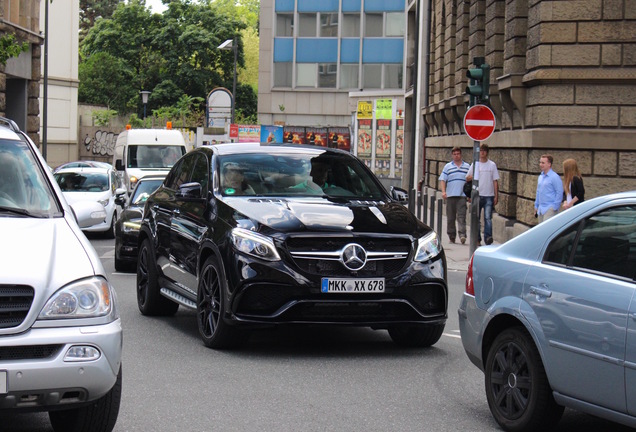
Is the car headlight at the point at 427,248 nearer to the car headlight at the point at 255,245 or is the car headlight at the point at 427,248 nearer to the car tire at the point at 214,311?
the car headlight at the point at 255,245

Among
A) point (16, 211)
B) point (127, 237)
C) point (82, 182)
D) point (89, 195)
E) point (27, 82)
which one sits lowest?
point (127, 237)

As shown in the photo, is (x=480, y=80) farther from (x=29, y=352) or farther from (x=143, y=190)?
(x=29, y=352)

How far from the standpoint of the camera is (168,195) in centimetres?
1107

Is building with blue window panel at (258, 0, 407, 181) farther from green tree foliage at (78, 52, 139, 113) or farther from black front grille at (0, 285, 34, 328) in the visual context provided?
black front grille at (0, 285, 34, 328)

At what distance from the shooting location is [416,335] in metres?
9.30

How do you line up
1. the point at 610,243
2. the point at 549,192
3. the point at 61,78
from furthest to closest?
1. the point at 61,78
2. the point at 549,192
3. the point at 610,243

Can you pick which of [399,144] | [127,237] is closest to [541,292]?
[127,237]

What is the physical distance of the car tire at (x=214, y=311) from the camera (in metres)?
8.76

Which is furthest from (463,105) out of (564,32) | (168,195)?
(168,195)

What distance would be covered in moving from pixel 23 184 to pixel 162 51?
266 ft

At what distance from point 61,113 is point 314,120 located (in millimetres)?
16335

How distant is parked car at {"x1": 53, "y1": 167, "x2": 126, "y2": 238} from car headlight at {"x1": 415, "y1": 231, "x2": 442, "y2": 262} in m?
15.6

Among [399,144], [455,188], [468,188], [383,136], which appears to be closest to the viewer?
[468,188]

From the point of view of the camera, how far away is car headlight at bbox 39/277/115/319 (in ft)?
17.3
